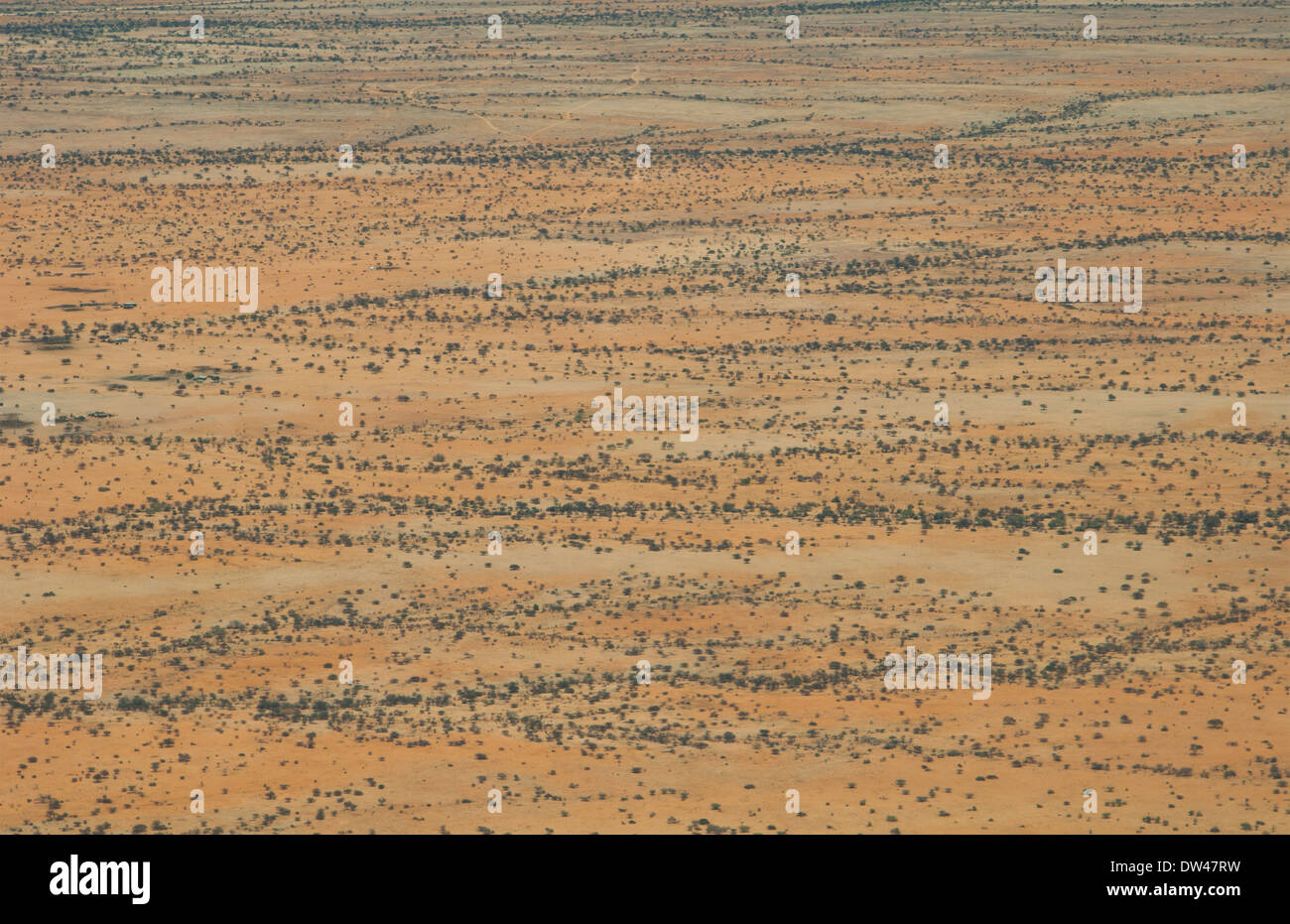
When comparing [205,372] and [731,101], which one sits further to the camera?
[731,101]

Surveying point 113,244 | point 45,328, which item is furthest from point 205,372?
point 113,244

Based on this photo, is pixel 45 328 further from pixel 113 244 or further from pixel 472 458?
pixel 472 458

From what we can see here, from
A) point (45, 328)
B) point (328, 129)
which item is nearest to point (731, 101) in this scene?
point (328, 129)

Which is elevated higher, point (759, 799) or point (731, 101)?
point (731, 101)

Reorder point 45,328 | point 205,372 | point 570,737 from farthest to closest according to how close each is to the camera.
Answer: point 45,328, point 205,372, point 570,737

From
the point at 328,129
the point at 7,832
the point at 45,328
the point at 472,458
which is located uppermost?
the point at 328,129

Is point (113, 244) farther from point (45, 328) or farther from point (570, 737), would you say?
point (570, 737)

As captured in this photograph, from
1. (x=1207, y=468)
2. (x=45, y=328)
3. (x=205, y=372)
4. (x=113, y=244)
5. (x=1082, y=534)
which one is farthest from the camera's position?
(x=113, y=244)
